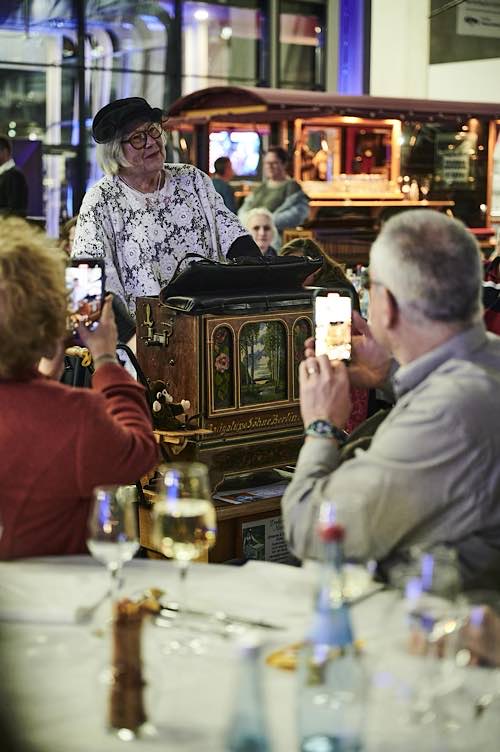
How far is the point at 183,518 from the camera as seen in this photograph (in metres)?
2.12

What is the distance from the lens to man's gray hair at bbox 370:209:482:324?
2.42 metres

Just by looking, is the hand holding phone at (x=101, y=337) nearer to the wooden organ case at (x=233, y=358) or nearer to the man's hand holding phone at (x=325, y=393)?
the man's hand holding phone at (x=325, y=393)

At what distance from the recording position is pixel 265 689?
1.86 m

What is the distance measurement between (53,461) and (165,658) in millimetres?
623

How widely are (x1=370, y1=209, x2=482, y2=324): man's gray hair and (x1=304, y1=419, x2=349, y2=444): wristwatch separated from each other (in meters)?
0.32

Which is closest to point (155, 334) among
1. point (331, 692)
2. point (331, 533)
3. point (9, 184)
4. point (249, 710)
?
point (331, 533)

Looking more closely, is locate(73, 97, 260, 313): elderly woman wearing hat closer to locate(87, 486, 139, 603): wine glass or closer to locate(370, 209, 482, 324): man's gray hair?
locate(370, 209, 482, 324): man's gray hair

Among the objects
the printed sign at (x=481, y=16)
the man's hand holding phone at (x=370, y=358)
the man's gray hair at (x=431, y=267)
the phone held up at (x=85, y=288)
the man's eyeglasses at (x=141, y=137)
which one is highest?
the printed sign at (x=481, y=16)

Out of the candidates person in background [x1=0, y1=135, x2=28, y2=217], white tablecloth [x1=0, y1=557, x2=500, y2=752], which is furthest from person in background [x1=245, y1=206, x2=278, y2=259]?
white tablecloth [x1=0, y1=557, x2=500, y2=752]

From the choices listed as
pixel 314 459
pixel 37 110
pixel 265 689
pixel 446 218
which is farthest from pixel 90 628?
pixel 37 110

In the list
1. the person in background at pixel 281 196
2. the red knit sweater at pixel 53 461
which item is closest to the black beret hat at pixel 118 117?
the red knit sweater at pixel 53 461

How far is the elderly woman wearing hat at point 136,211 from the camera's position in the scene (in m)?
4.54

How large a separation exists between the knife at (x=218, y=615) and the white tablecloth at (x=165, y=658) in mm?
25

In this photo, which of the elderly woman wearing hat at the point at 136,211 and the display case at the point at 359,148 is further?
the display case at the point at 359,148
